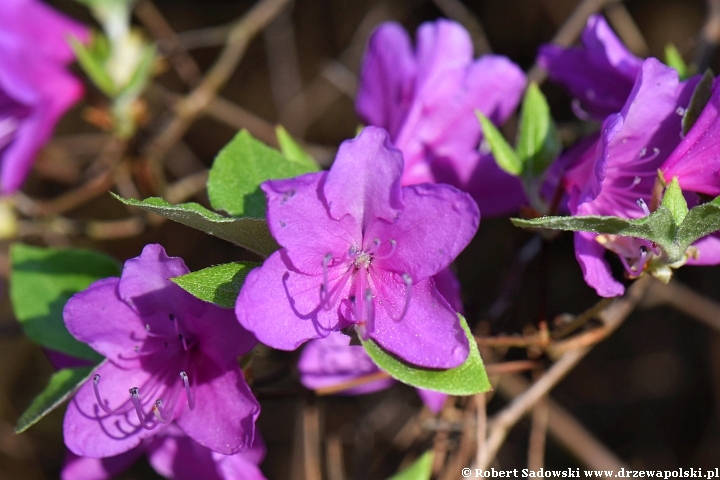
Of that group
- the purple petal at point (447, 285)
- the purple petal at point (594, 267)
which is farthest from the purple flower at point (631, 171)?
the purple petal at point (447, 285)

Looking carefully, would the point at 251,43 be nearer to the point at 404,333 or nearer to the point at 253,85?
the point at 253,85

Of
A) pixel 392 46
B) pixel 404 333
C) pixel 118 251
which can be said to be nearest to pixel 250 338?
pixel 404 333

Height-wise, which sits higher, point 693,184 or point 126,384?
point 693,184

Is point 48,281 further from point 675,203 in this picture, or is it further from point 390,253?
point 675,203

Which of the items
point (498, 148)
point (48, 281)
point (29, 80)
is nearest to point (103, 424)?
point (48, 281)

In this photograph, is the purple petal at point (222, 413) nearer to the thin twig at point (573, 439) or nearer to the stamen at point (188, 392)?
the stamen at point (188, 392)
